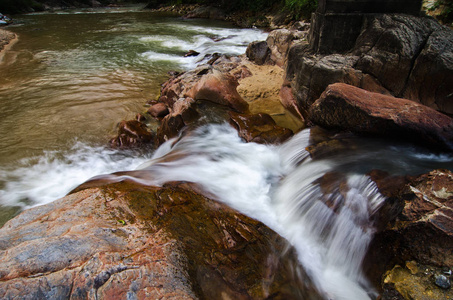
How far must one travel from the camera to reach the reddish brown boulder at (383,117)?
376 centimetres

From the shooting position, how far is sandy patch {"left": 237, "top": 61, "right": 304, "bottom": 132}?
590cm

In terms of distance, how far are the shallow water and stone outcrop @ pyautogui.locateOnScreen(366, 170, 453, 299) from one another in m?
4.37

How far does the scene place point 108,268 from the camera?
2.07 metres

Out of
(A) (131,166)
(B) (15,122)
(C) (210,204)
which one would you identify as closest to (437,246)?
(C) (210,204)

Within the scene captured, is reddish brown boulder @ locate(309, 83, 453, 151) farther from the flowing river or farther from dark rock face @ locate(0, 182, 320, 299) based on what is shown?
dark rock face @ locate(0, 182, 320, 299)

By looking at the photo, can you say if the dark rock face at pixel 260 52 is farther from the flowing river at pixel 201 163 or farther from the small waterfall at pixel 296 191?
the small waterfall at pixel 296 191

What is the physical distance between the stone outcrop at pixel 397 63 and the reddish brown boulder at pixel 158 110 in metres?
3.60

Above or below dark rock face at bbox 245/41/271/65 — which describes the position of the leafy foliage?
above

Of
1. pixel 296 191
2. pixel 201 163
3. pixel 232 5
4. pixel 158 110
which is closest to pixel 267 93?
pixel 158 110

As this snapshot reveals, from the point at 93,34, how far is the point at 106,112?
12077 mm

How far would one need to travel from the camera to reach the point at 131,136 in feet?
19.3

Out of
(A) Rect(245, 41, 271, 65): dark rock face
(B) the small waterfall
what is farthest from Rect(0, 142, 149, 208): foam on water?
(A) Rect(245, 41, 271, 65): dark rock face

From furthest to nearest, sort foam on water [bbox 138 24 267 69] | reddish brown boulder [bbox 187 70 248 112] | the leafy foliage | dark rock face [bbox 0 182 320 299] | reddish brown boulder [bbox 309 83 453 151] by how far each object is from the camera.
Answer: the leafy foliage < foam on water [bbox 138 24 267 69] < reddish brown boulder [bbox 187 70 248 112] < reddish brown boulder [bbox 309 83 453 151] < dark rock face [bbox 0 182 320 299]

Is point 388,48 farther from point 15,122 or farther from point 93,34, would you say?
point 93,34
